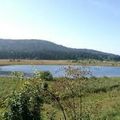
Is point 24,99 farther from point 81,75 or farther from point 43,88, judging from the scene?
point 81,75

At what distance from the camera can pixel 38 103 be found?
17.3 meters

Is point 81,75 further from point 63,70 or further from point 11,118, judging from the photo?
point 11,118

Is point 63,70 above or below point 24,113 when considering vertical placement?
above

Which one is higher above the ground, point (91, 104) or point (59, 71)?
point (59, 71)

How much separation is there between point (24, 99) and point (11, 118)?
3.21 ft

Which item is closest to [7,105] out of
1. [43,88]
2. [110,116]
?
[43,88]

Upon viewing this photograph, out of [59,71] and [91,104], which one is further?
[91,104]

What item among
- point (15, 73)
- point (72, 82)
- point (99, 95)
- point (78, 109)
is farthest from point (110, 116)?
point (99, 95)

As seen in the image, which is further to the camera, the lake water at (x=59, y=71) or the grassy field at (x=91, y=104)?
the grassy field at (x=91, y=104)

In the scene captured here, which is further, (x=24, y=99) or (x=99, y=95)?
(x=99, y=95)

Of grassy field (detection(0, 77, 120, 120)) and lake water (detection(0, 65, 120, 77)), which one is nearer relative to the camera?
lake water (detection(0, 65, 120, 77))

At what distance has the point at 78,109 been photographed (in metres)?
21.8

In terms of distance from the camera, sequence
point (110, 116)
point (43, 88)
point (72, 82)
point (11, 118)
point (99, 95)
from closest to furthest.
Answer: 1. point (11, 118)
2. point (43, 88)
3. point (72, 82)
4. point (110, 116)
5. point (99, 95)

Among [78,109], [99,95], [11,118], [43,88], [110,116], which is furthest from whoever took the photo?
[99,95]
